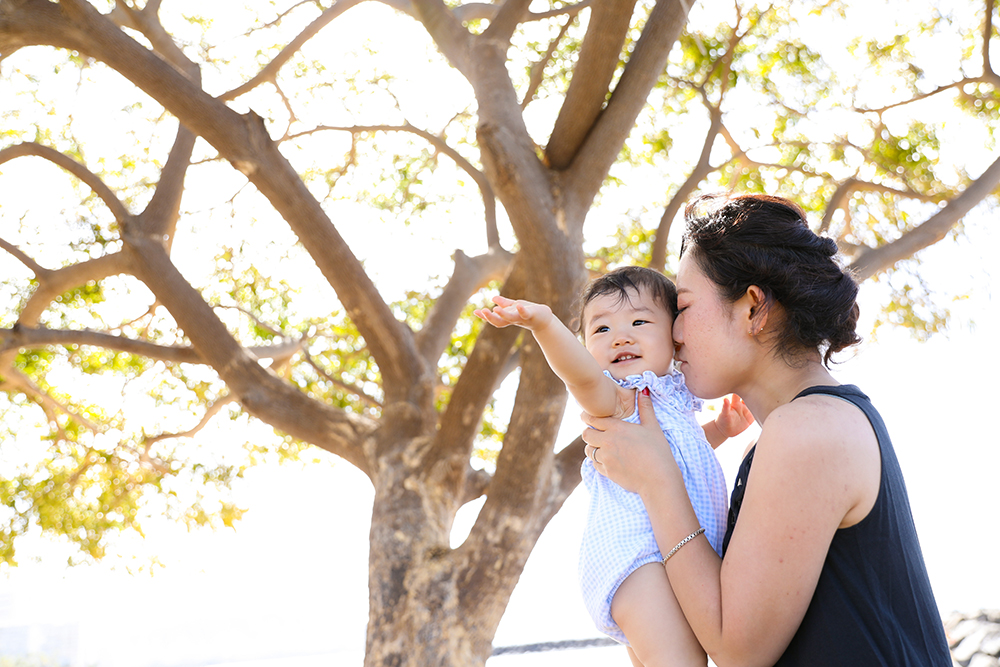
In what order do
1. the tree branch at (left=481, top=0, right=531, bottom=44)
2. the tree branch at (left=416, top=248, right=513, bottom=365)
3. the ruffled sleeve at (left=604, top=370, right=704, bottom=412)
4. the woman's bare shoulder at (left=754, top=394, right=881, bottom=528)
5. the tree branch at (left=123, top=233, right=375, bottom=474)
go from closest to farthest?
the woman's bare shoulder at (left=754, top=394, right=881, bottom=528) < the ruffled sleeve at (left=604, top=370, right=704, bottom=412) < the tree branch at (left=481, top=0, right=531, bottom=44) < the tree branch at (left=123, top=233, right=375, bottom=474) < the tree branch at (left=416, top=248, right=513, bottom=365)

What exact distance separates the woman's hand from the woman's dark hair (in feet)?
0.93

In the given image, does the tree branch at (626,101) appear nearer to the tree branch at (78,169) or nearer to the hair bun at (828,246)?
the hair bun at (828,246)

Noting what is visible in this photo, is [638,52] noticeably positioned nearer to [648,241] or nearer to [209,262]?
[648,241]

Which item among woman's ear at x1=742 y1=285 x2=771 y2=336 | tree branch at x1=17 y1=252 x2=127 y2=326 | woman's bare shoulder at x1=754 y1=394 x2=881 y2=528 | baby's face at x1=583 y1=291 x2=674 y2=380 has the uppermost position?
tree branch at x1=17 y1=252 x2=127 y2=326

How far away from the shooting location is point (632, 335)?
1654mm

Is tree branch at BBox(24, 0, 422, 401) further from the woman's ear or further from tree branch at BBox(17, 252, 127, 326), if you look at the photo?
the woman's ear

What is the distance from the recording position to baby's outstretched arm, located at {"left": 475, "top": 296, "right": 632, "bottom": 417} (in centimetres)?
140

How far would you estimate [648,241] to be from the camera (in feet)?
19.2

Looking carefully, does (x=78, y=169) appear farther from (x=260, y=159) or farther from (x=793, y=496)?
(x=793, y=496)

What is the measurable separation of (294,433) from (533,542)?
142 cm

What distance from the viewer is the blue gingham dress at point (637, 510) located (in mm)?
1406

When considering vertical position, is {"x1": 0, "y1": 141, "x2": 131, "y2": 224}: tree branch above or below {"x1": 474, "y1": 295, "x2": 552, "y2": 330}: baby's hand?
above

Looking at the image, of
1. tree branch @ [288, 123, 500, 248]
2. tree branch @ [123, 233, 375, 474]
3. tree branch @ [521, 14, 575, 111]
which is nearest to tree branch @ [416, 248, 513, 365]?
tree branch @ [288, 123, 500, 248]

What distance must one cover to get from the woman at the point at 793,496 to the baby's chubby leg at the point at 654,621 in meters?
0.12
